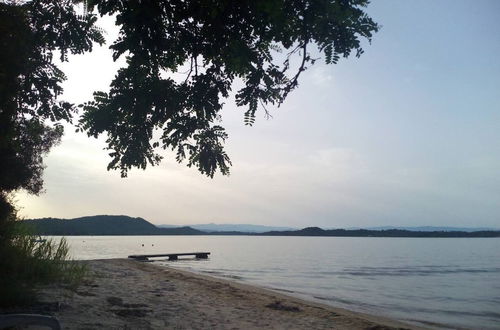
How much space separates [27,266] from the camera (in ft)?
34.6

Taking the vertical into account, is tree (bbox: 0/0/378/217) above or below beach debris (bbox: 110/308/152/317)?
above

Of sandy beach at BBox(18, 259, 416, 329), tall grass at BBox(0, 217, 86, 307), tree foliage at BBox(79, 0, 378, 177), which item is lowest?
sandy beach at BBox(18, 259, 416, 329)

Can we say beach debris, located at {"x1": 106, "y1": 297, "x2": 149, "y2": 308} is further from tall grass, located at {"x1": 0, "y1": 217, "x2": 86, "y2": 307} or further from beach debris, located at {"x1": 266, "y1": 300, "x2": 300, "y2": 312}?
beach debris, located at {"x1": 266, "y1": 300, "x2": 300, "y2": 312}

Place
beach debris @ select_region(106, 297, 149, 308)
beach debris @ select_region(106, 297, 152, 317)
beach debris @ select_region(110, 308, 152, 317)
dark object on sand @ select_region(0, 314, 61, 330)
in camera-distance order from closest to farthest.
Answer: dark object on sand @ select_region(0, 314, 61, 330)
beach debris @ select_region(110, 308, 152, 317)
beach debris @ select_region(106, 297, 152, 317)
beach debris @ select_region(106, 297, 149, 308)

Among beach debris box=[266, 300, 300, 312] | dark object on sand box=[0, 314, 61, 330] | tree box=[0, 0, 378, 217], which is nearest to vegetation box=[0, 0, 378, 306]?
tree box=[0, 0, 378, 217]

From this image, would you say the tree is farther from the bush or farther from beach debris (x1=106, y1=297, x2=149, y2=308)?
beach debris (x1=106, y1=297, x2=149, y2=308)

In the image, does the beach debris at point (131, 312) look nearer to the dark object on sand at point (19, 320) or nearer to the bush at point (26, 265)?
the bush at point (26, 265)

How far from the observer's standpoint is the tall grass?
8062 millimetres

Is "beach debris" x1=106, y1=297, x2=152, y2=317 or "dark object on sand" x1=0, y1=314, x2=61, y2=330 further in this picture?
"beach debris" x1=106, y1=297, x2=152, y2=317

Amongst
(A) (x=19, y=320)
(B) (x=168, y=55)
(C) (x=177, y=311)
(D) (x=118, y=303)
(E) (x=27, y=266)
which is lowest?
(C) (x=177, y=311)

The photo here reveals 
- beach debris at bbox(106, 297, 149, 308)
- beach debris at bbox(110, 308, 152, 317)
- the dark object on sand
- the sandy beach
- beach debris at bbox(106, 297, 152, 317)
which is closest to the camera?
the dark object on sand

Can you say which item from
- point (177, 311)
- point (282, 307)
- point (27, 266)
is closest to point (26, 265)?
point (27, 266)

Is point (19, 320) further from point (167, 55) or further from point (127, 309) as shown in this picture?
point (127, 309)

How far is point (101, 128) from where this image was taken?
521 cm
